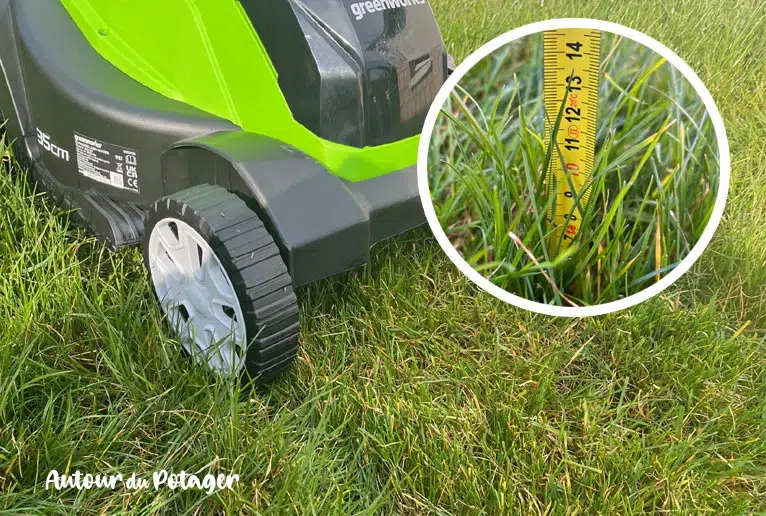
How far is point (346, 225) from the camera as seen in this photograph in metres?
1.07

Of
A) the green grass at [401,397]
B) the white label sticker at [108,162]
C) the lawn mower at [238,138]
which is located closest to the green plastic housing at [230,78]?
the lawn mower at [238,138]

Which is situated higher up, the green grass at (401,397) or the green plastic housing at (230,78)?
the green plastic housing at (230,78)

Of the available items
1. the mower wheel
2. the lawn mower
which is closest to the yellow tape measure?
the lawn mower

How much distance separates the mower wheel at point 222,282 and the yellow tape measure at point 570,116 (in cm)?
42

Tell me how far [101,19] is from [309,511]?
3.40ft

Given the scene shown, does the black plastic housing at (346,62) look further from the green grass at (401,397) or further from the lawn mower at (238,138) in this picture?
the green grass at (401,397)

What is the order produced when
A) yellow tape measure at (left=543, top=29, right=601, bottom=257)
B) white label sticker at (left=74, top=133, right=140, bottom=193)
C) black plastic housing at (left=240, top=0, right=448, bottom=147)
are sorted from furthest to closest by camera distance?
white label sticker at (left=74, top=133, right=140, bottom=193) → black plastic housing at (left=240, top=0, right=448, bottom=147) → yellow tape measure at (left=543, top=29, right=601, bottom=257)

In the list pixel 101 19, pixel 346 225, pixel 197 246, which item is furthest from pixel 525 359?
pixel 101 19

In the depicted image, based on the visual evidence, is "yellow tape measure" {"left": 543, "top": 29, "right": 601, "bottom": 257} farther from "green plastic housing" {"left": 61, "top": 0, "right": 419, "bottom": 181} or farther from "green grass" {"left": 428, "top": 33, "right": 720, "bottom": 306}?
"green plastic housing" {"left": 61, "top": 0, "right": 419, "bottom": 181}

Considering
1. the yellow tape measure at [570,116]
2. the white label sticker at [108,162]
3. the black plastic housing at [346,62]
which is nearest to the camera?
the yellow tape measure at [570,116]

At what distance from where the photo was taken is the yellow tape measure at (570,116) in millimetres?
979

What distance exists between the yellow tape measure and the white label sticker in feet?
2.42

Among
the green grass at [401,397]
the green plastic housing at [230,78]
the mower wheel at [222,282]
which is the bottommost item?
the green grass at [401,397]

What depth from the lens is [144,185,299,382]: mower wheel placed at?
1019 mm
